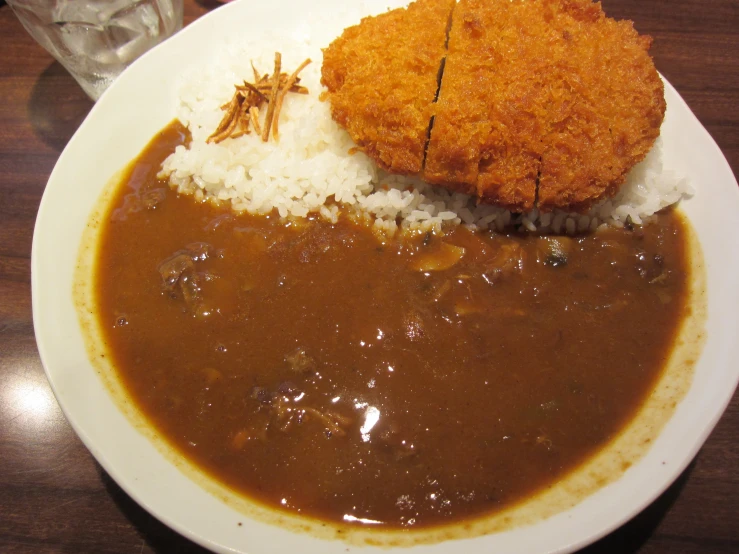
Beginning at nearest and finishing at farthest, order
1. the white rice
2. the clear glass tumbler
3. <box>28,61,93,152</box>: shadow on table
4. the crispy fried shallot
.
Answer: the white rice, the crispy fried shallot, the clear glass tumbler, <box>28,61,93,152</box>: shadow on table

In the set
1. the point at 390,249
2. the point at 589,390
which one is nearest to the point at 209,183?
the point at 390,249

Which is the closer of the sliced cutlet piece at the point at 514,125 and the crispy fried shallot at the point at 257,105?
the sliced cutlet piece at the point at 514,125

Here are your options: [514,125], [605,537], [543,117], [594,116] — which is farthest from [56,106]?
[605,537]

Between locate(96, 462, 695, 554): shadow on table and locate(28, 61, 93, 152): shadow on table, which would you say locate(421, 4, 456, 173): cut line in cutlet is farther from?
locate(28, 61, 93, 152): shadow on table

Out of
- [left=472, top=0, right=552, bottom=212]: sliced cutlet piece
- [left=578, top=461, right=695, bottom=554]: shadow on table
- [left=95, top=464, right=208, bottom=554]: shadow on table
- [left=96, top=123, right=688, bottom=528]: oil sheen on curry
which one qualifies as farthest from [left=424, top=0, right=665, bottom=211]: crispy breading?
[left=95, top=464, right=208, bottom=554]: shadow on table

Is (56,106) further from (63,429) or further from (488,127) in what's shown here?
(488,127)

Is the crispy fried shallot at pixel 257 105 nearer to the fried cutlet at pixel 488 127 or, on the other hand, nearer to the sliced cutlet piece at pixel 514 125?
the fried cutlet at pixel 488 127

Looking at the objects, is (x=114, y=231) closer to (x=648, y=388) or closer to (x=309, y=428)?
(x=309, y=428)

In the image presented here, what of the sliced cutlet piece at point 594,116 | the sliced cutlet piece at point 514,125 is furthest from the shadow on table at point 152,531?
the sliced cutlet piece at point 594,116
